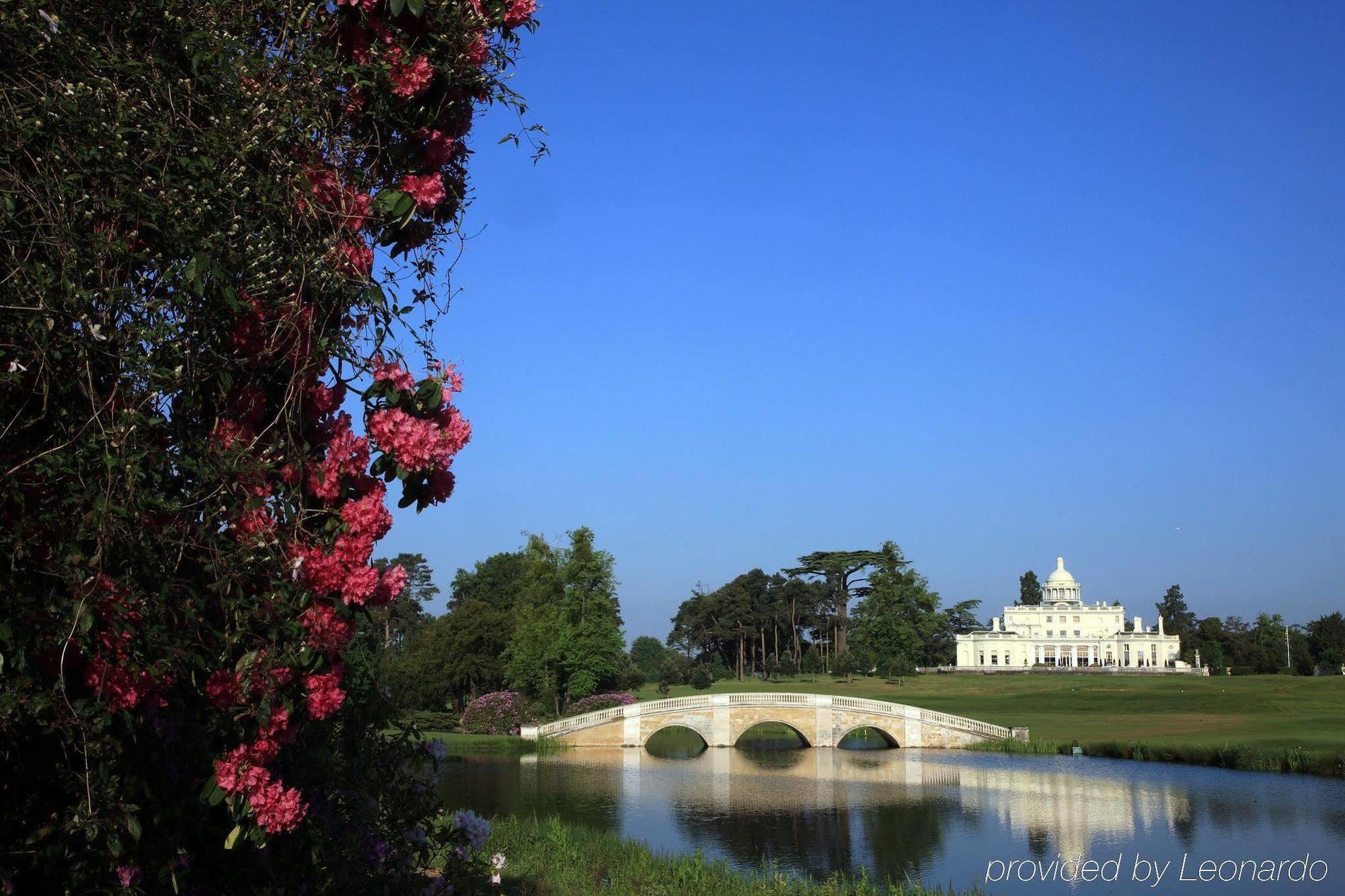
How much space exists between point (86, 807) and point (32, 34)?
2538 mm

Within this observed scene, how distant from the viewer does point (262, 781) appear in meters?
3.68

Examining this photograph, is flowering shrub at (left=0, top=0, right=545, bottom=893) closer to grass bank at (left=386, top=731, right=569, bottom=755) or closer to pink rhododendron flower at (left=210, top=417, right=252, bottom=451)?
pink rhododendron flower at (left=210, top=417, right=252, bottom=451)

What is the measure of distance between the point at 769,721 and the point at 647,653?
77575 mm

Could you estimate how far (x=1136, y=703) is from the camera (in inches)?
2052

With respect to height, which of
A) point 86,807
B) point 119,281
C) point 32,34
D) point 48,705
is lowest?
point 86,807

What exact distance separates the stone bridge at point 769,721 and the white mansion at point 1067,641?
5086 cm

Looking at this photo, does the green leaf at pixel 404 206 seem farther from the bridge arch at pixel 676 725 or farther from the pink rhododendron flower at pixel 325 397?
the bridge arch at pixel 676 725

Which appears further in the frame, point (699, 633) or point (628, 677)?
point (699, 633)

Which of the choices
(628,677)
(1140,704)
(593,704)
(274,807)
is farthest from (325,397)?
(628,677)

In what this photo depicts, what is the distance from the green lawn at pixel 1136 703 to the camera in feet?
124

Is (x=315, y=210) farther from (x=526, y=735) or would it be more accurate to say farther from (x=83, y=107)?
(x=526, y=735)

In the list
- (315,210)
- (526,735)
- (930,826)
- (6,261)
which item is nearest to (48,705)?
(6,261)

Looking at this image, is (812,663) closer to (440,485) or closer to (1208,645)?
(1208,645)

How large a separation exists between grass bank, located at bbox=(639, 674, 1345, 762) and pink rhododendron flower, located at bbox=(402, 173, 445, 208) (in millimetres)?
32816
